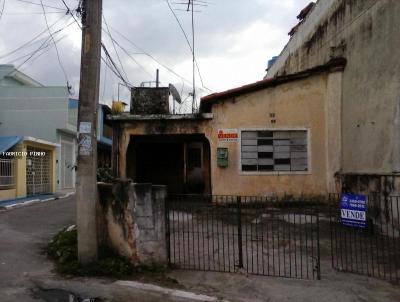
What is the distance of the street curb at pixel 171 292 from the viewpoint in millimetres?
6520

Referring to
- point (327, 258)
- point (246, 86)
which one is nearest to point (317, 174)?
point (246, 86)

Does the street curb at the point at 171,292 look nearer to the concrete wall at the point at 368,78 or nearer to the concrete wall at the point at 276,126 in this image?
the concrete wall at the point at 368,78

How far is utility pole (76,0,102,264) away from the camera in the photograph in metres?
7.85

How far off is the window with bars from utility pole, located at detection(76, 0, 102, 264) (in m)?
7.70

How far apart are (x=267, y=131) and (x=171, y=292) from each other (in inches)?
361

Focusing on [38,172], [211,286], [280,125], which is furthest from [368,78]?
[38,172]

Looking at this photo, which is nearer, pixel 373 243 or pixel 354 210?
pixel 354 210

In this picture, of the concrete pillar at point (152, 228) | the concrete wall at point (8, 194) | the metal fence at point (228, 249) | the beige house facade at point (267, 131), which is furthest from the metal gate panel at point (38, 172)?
the concrete pillar at point (152, 228)

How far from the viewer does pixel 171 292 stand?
22.1 feet

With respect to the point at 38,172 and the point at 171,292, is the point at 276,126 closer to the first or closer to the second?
the point at 171,292

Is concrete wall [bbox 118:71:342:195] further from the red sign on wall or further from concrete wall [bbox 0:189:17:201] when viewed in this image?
concrete wall [bbox 0:189:17:201]

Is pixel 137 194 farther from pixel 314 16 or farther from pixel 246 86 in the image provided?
pixel 314 16

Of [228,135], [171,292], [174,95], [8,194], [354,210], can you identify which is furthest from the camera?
[8,194]

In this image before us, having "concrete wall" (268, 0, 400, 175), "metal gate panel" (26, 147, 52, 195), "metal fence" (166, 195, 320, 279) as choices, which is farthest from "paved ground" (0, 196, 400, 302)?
"metal gate panel" (26, 147, 52, 195)
